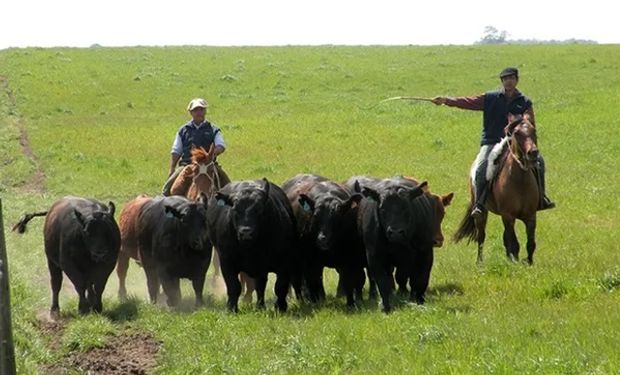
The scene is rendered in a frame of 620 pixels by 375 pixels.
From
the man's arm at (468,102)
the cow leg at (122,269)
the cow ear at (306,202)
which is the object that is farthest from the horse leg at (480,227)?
the cow leg at (122,269)

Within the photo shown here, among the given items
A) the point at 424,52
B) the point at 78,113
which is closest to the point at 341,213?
the point at 78,113

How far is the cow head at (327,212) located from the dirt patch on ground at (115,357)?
2405 millimetres

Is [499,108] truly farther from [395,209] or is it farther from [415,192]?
[395,209]

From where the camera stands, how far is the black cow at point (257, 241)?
39.3 ft

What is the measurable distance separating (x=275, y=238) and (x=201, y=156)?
9.28 feet

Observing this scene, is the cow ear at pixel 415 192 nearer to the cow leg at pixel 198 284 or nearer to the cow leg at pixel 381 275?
the cow leg at pixel 381 275

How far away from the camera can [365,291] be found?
13594 millimetres

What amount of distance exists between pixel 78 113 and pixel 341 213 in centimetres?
2913

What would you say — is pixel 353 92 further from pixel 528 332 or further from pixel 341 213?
pixel 528 332

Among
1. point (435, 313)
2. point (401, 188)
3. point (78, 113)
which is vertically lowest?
point (78, 113)

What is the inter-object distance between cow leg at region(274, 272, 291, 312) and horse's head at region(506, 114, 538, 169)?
3.88 m

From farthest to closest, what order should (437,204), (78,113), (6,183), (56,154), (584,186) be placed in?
(78,113) < (56,154) < (6,183) < (584,186) < (437,204)

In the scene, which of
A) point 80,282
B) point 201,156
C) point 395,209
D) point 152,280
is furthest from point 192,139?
point 395,209

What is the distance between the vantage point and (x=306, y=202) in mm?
12281
